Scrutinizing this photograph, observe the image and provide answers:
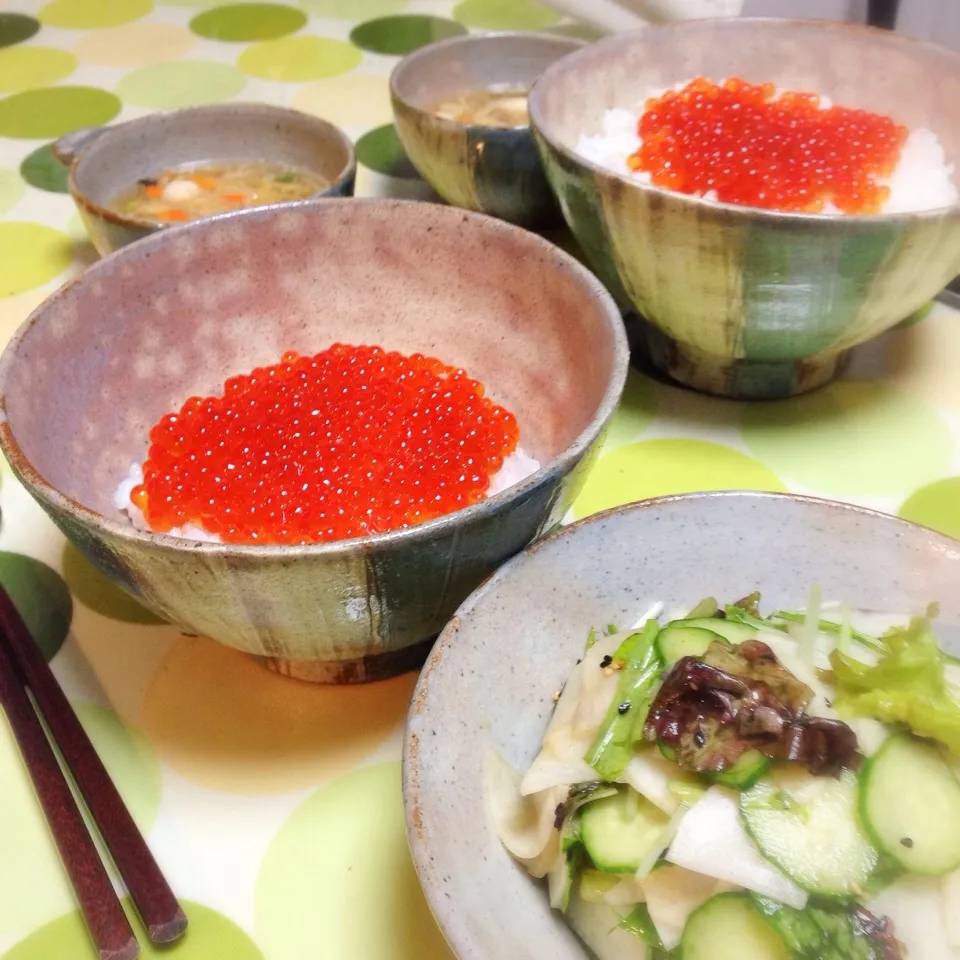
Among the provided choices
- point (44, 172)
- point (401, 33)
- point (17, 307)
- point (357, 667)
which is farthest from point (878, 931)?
point (401, 33)

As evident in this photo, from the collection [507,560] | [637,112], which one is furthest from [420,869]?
[637,112]

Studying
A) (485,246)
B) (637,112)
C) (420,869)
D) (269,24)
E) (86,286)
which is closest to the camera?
(420,869)

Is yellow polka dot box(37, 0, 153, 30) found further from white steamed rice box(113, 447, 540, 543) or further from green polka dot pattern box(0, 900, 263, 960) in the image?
green polka dot pattern box(0, 900, 263, 960)

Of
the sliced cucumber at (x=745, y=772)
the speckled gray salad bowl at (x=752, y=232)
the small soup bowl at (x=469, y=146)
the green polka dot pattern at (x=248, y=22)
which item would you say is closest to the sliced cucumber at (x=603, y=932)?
the sliced cucumber at (x=745, y=772)

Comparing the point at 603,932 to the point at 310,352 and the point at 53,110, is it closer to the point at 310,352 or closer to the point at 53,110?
the point at 310,352

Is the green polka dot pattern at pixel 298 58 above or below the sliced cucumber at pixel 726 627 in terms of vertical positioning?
below

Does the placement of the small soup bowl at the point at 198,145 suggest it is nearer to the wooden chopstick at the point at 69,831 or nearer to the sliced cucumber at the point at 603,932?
the wooden chopstick at the point at 69,831

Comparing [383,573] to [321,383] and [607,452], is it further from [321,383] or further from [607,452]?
[607,452]
